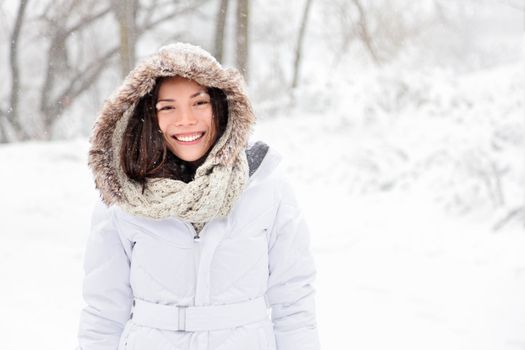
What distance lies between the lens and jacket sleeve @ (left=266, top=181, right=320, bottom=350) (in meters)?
1.97

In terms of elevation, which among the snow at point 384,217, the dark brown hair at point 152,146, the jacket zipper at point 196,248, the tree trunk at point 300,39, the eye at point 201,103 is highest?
the tree trunk at point 300,39

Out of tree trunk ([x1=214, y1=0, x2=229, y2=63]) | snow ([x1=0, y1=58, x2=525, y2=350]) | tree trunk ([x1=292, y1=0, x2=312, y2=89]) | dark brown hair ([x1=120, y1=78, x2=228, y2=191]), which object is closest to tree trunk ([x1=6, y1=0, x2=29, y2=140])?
snow ([x1=0, y1=58, x2=525, y2=350])

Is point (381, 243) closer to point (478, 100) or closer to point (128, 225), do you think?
point (478, 100)

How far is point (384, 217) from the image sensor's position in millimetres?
7305

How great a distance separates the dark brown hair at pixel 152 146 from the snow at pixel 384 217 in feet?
8.17

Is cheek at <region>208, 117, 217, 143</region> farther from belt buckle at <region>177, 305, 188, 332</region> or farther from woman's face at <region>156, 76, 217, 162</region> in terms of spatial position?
belt buckle at <region>177, 305, 188, 332</region>

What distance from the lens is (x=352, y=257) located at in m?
6.20

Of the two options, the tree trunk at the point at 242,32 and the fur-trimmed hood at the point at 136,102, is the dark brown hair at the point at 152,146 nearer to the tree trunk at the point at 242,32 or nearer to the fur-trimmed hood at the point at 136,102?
the fur-trimmed hood at the point at 136,102

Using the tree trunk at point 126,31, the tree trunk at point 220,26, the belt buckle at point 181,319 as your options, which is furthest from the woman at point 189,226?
the tree trunk at point 220,26

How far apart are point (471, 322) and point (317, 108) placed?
330 inches

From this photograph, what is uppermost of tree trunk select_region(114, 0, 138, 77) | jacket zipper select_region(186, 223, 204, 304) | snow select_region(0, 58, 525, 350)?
tree trunk select_region(114, 0, 138, 77)

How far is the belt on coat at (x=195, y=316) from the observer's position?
185 cm

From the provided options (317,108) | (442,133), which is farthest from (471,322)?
(317,108)

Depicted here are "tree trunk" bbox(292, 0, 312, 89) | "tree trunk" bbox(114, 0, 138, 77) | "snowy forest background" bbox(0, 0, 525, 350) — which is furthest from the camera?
"tree trunk" bbox(292, 0, 312, 89)
